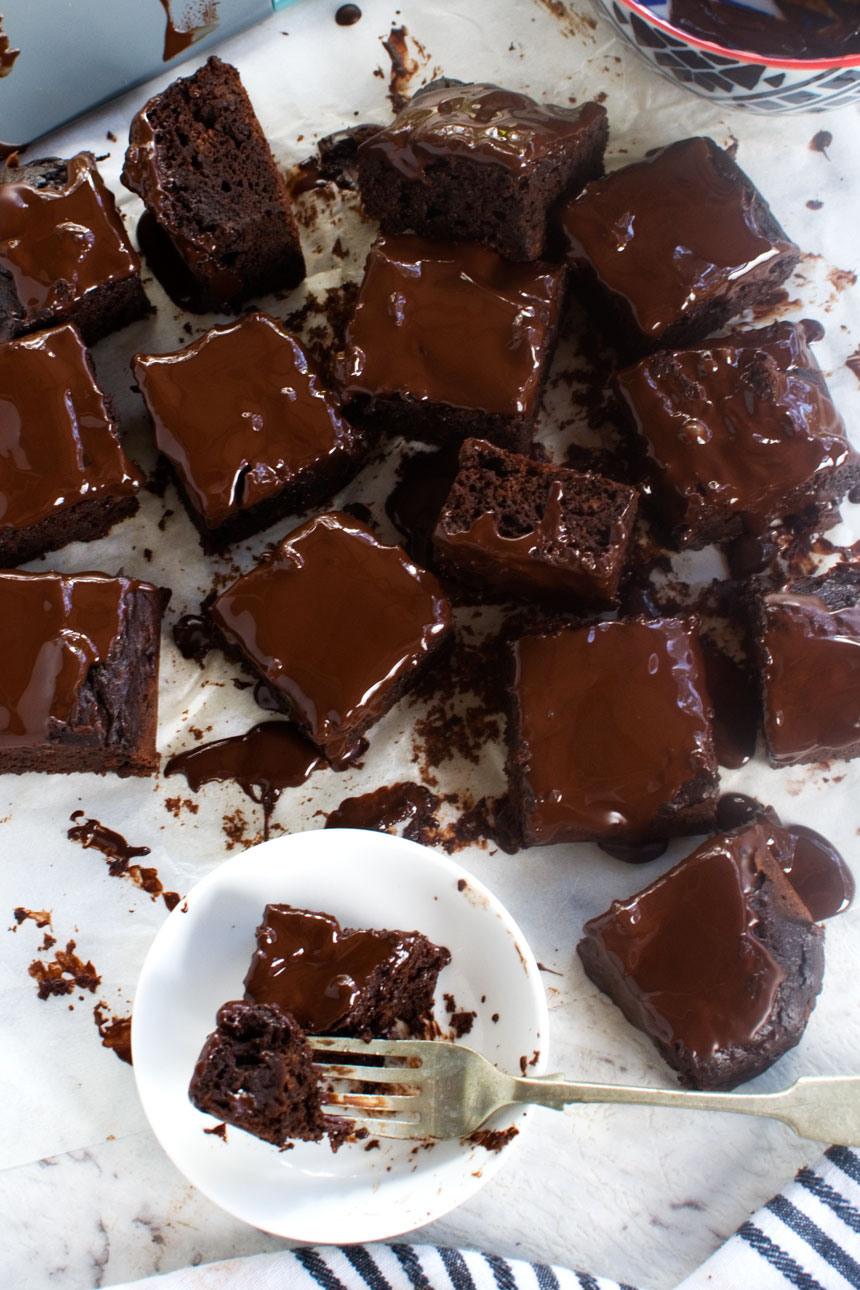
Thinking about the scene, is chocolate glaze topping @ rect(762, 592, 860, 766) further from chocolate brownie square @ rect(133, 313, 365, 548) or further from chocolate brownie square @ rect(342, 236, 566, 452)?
chocolate brownie square @ rect(133, 313, 365, 548)

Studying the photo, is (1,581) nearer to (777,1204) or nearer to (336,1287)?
(336,1287)

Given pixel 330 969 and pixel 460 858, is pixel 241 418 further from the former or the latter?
pixel 330 969

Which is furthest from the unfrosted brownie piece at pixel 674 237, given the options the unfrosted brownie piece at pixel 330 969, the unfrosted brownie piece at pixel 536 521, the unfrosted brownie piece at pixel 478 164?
the unfrosted brownie piece at pixel 330 969

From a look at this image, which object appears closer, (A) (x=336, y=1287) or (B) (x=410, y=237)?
(A) (x=336, y=1287)

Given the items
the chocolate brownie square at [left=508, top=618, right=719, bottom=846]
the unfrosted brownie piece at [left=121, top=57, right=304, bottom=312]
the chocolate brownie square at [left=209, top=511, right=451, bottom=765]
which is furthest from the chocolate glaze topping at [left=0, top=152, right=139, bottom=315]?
the chocolate brownie square at [left=508, top=618, right=719, bottom=846]

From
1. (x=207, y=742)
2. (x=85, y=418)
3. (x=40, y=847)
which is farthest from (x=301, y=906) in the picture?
(x=85, y=418)

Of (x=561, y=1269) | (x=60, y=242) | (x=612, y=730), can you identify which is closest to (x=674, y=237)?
(x=612, y=730)
